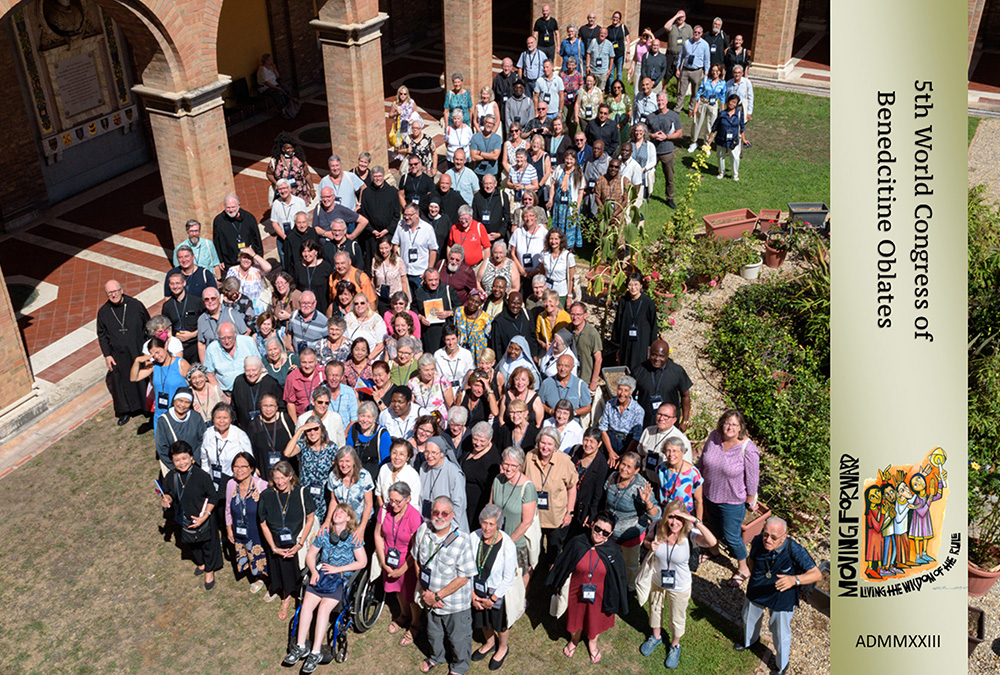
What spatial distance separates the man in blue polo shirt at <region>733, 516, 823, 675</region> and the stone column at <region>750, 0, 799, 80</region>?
17.2m

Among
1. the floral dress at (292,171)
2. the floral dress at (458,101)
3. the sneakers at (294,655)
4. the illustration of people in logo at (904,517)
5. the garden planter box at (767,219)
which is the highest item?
the illustration of people in logo at (904,517)

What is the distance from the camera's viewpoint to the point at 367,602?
8.05 m

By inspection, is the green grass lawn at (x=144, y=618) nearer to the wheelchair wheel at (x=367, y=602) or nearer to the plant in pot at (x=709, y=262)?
the wheelchair wheel at (x=367, y=602)

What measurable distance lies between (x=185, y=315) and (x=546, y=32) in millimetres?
11323

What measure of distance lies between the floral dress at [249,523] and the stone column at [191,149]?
6162 mm

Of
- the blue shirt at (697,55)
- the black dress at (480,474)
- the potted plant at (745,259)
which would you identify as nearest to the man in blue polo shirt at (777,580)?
the black dress at (480,474)

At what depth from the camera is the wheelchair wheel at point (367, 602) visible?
25.8ft

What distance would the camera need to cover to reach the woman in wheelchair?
735cm

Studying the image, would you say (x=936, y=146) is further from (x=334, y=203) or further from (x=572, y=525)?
(x=334, y=203)

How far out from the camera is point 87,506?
9641 millimetres

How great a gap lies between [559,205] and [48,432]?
7220 mm

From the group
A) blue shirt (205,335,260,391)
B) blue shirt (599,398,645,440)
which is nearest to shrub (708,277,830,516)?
blue shirt (599,398,645,440)

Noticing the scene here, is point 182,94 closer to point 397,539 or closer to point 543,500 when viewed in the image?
point 397,539

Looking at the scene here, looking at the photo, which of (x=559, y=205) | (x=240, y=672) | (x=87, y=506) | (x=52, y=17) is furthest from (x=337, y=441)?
(x=52, y=17)
